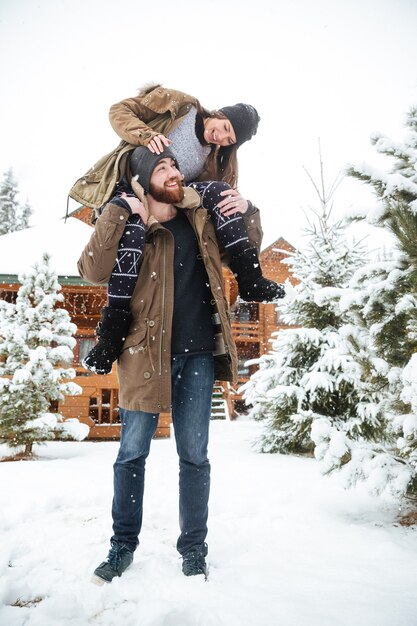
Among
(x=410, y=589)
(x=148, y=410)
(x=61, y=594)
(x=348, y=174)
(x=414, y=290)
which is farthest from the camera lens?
(x=348, y=174)

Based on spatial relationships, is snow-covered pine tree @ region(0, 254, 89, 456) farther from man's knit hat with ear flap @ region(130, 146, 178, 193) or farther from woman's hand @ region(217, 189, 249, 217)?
woman's hand @ region(217, 189, 249, 217)

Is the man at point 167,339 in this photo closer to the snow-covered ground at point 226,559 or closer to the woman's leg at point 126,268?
the woman's leg at point 126,268

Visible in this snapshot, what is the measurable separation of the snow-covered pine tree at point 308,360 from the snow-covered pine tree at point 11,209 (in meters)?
32.0

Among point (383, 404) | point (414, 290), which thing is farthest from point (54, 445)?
point (414, 290)

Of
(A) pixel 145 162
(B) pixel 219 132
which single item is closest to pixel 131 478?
(A) pixel 145 162

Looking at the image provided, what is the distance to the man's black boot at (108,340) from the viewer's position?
2031 mm

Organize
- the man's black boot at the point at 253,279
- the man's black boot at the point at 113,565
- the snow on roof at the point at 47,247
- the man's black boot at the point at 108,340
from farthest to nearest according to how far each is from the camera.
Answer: the snow on roof at the point at 47,247, the man's black boot at the point at 253,279, the man's black boot at the point at 108,340, the man's black boot at the point at 113,565

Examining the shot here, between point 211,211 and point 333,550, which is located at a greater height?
point 211,211

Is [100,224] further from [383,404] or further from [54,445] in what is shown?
[54,445]

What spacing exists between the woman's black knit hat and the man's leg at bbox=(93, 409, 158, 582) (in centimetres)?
183

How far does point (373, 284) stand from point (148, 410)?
79.7 inches

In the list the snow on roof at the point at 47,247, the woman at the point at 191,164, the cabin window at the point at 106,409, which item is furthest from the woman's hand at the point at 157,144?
the cabin window at the point at 106,409

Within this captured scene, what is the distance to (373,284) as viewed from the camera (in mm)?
3051

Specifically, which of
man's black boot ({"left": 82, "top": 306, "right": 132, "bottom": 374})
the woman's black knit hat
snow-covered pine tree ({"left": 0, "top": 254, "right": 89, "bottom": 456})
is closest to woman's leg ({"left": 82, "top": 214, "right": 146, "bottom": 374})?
man's black boot ({"left": 82, "top": 306, "right": 132, "bottom": 374})
